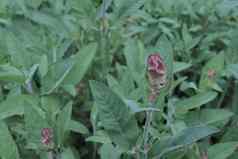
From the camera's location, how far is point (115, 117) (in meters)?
1.14

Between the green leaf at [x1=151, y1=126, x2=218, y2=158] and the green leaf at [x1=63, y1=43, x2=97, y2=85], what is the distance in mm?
383

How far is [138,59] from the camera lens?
1.56 meters

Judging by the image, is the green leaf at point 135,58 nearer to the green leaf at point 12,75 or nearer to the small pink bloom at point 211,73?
the small pink bloom at point 211,73

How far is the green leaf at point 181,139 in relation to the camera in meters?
1.07

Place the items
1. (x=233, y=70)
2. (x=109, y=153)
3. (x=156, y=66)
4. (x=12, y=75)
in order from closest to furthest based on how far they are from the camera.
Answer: (x=156, y=66), (x=109, y=153), (x=12, y=75), (x=233, y=70)

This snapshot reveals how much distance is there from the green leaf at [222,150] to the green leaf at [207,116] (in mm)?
128

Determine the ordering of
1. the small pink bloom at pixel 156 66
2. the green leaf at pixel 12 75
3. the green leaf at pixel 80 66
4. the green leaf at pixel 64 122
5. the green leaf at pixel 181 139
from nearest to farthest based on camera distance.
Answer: the small pink bloom at pixel 156 66
the green leaf at pixel 181 139
the green leaf at pixel 64 122
the green leaf at pixel 12 75
the green leaf at pixel 80 66

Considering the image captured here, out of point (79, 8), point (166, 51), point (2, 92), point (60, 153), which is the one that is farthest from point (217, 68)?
point (2, 92)

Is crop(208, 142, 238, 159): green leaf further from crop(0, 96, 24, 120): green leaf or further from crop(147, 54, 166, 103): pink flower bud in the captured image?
crop(0, 96, 24, 120): green leaf

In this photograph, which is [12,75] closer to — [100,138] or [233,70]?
[100,138]

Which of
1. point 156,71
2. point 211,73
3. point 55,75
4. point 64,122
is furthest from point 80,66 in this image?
point 156,71

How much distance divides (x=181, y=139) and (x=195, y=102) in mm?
310

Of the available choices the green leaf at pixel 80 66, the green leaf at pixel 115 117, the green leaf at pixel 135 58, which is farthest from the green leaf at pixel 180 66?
the green leaf at pixel 115 117

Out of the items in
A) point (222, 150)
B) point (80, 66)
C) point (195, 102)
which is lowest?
point (222, 150)
